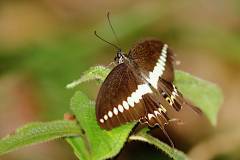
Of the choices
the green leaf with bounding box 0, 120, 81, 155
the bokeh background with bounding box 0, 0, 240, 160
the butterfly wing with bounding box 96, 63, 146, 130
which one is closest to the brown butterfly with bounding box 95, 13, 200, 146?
the butterfly wing with bounding box 96, 63, 146, 130

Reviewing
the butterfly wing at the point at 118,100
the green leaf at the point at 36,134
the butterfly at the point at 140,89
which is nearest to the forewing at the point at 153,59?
the butterfly at the point at 140,89

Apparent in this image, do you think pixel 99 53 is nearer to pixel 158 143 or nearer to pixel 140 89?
pixel 140 89

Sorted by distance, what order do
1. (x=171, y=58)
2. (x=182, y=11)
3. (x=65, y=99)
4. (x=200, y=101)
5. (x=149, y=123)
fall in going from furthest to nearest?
(x=182, y=11), (x=65, y=99), (x=200, y=101), (x=171, y=58), (x=149, y=123)

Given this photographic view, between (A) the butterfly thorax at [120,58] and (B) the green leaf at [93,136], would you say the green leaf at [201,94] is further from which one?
(B) the green leaf at [93,136]

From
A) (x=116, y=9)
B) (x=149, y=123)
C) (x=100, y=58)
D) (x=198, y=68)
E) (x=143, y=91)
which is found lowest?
(x=149, y=123)

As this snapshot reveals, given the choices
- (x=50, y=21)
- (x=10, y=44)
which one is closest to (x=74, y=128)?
(x=10, y=44)

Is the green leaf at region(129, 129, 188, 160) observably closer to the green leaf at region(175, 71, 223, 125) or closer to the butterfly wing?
the butterfly wing

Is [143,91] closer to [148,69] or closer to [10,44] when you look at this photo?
[148,69]
